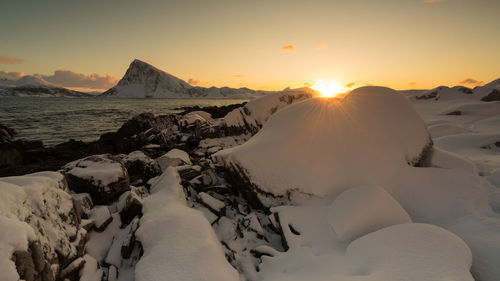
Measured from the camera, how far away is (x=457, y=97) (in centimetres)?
4219

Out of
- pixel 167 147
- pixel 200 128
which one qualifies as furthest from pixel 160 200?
pixel 200 128

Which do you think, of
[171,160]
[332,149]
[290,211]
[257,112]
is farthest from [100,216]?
[257,112]

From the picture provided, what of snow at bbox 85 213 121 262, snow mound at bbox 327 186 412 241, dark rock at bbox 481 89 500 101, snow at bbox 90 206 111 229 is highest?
dark rock at bbox 481 89 500 101

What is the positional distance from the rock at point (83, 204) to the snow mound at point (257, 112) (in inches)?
438

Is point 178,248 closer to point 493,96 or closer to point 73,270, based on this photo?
point 73,270

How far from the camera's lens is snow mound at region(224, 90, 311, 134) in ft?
53.0

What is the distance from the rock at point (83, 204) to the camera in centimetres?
550

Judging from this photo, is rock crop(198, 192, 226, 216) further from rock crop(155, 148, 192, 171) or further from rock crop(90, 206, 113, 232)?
rock crop(155, 148, 192, 171)

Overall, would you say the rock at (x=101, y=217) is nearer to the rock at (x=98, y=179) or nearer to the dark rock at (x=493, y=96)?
the rock at (x=98, y=179)

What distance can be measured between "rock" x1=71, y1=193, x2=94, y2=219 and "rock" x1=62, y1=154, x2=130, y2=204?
0.28m

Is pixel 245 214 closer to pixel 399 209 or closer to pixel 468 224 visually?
pixel 399 209

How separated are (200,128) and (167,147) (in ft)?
11.3

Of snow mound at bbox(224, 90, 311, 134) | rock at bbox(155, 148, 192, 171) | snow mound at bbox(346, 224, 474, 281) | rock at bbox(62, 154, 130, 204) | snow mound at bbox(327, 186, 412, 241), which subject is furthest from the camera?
snow mound at bbox(224, 90, 311, 134)

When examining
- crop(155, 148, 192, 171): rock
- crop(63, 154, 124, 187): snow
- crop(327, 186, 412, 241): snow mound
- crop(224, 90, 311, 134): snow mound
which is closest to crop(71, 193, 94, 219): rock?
crop(63, 154, 124, 187): snow
